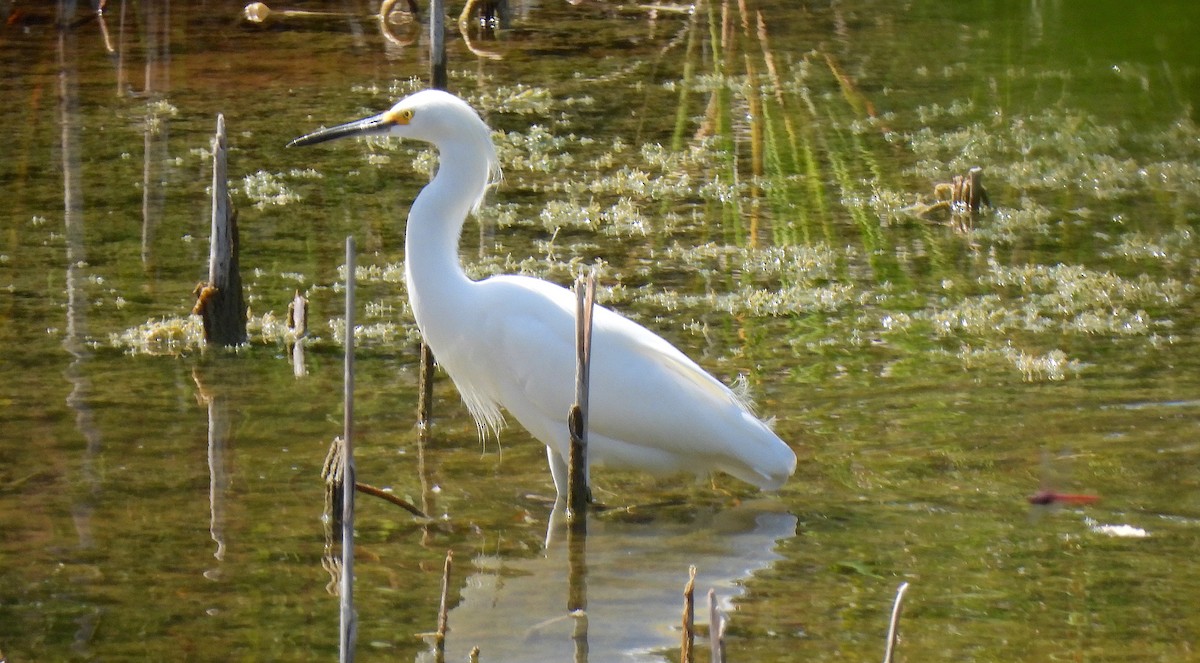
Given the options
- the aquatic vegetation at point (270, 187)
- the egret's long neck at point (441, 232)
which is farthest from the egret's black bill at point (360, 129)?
the aquatic vegetation at point (270, 187)

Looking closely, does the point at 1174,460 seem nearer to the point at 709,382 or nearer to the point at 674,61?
the point at 709,382

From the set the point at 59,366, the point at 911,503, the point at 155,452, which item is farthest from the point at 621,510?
the point at 59,366

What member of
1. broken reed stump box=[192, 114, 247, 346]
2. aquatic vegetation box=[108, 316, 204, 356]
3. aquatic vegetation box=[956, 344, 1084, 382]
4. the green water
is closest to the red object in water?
the green water

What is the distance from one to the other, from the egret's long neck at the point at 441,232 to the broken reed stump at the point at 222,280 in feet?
3.92

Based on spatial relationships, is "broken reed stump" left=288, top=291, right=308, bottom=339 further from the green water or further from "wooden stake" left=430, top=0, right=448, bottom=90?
"wooden stake" left=430, top=0, right=448, bottom=90

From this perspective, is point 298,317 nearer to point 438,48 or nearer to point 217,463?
point 217,463

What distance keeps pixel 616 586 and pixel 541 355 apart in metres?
0.82

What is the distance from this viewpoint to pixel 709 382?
503 cm

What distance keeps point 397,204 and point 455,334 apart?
10.9 feet

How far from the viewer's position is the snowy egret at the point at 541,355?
16.1 feet

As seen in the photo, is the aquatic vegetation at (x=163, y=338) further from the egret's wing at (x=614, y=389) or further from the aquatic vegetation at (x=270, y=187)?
the aquatic vegetation at (x=270, y=187)

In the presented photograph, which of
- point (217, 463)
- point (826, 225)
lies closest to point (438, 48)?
point (826, 225)

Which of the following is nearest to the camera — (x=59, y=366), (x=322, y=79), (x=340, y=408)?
(x=340, y=408)

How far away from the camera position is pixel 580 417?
14.2ft
